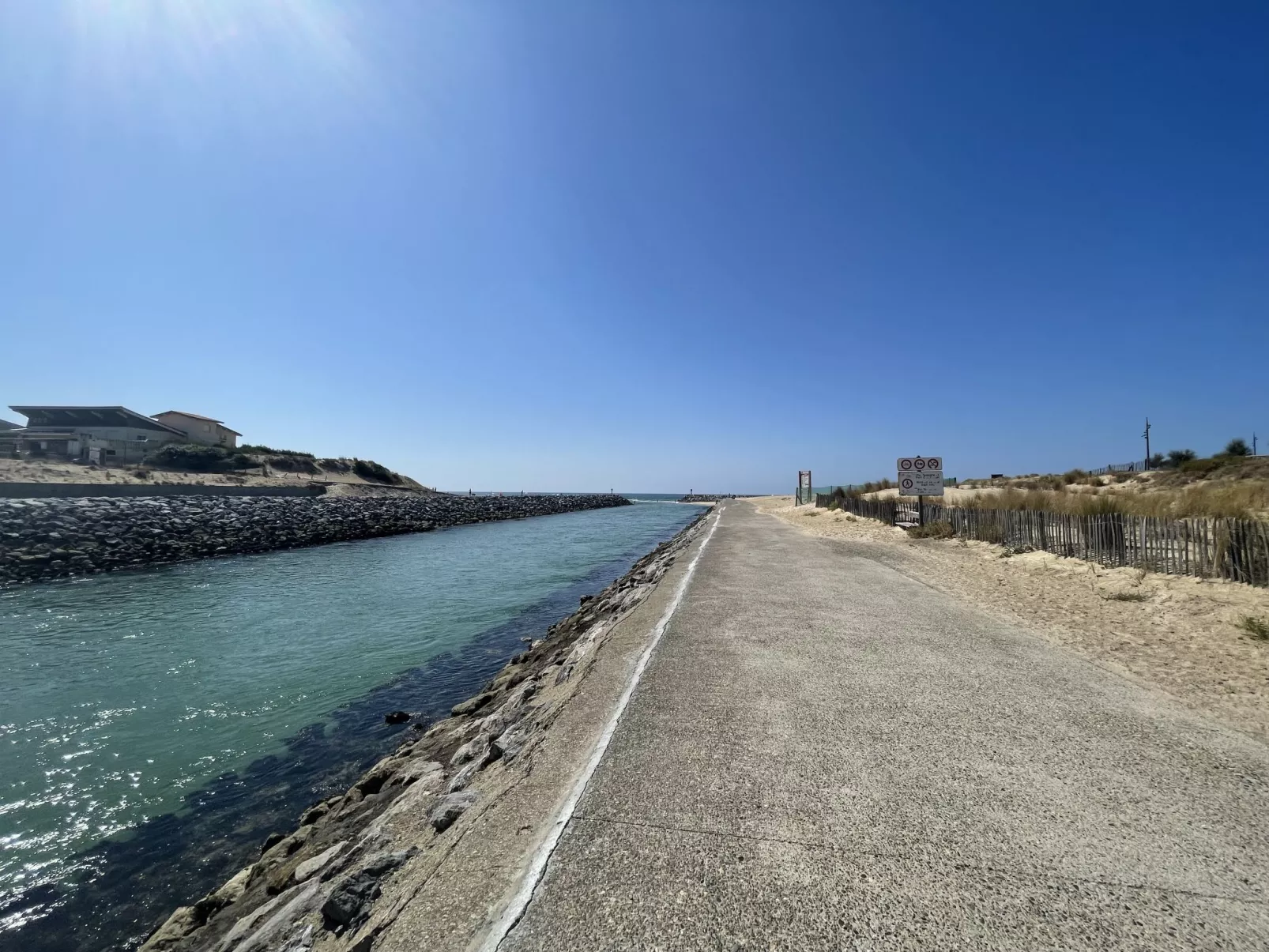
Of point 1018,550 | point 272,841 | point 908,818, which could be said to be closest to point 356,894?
point 908,818

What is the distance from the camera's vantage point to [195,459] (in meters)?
41.9

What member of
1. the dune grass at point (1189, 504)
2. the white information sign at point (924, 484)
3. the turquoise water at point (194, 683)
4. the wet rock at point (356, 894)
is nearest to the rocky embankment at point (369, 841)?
the wet rock at point (356, 894)

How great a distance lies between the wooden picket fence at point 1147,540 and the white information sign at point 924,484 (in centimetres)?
460

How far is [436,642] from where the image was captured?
10.7 metres

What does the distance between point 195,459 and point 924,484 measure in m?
52.0

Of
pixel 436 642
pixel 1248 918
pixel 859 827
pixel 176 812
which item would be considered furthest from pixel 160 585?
pixel 1248 918

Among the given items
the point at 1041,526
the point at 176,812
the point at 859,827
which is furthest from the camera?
the point at 1041,526

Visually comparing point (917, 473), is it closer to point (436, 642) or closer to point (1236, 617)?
point (1236, 617)

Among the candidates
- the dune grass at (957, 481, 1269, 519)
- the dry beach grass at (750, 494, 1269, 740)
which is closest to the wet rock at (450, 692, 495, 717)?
the dry beach grass at (750, 494, 1269, 740)

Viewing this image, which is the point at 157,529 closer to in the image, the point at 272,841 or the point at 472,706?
the point at 472,706

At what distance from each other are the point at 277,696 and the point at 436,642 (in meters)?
3.17

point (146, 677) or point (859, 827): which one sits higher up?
point (859, 827)

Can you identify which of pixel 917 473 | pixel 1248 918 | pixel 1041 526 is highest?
pixel 917 473

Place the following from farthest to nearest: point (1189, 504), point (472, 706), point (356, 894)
→ point (1189, 504) → point (472, 706) → point (356, 894)
